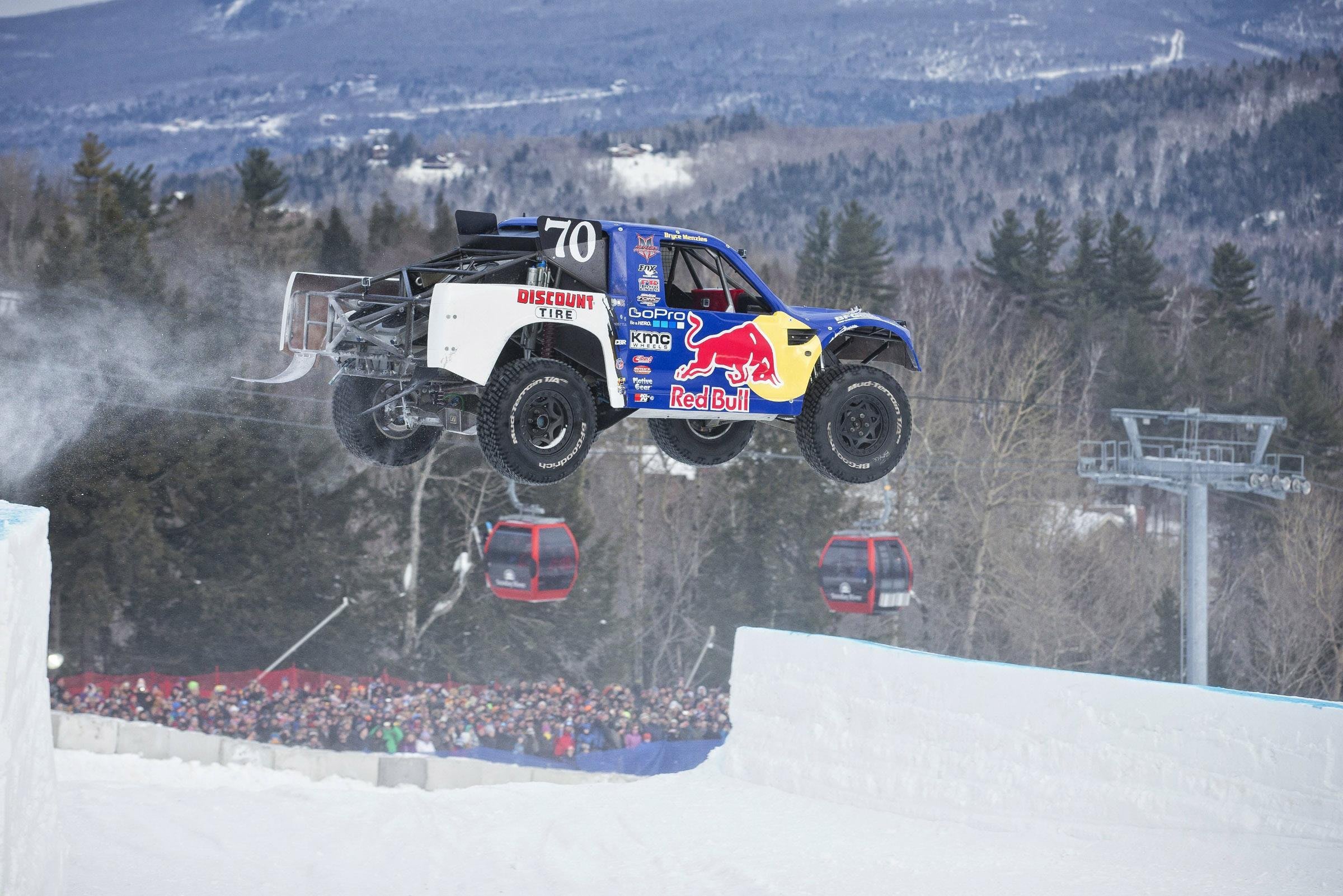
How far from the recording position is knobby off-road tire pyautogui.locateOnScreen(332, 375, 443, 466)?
12125 millimetres

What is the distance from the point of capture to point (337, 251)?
47.1m

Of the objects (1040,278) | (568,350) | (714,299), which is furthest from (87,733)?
(1040,278)

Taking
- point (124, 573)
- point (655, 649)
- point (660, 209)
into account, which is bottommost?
point (655, 649)

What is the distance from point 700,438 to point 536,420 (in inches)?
88.4

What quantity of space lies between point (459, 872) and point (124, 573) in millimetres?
20856

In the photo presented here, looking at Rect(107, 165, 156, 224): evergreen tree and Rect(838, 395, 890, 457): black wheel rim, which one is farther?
Rect(107, 165, 156, 224): evergreen tree

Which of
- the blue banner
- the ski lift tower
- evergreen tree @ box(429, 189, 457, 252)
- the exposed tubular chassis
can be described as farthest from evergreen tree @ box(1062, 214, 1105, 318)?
the exposed tubular chassis

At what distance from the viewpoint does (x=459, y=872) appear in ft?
62.1

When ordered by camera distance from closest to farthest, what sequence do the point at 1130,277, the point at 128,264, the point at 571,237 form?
1. the point at 571,237
2. the point at 128,264
3. the point at 1130,277

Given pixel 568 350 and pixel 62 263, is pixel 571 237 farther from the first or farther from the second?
pixel 62 263

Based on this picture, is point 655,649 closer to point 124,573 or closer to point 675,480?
point 675,480

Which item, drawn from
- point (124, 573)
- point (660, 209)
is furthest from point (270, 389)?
point (660, 209)

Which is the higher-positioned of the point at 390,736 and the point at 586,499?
the point at 586,499

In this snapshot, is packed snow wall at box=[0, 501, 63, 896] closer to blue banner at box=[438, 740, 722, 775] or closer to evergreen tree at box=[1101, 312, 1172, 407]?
blue banner at box=[438, 740, 722, 775]
